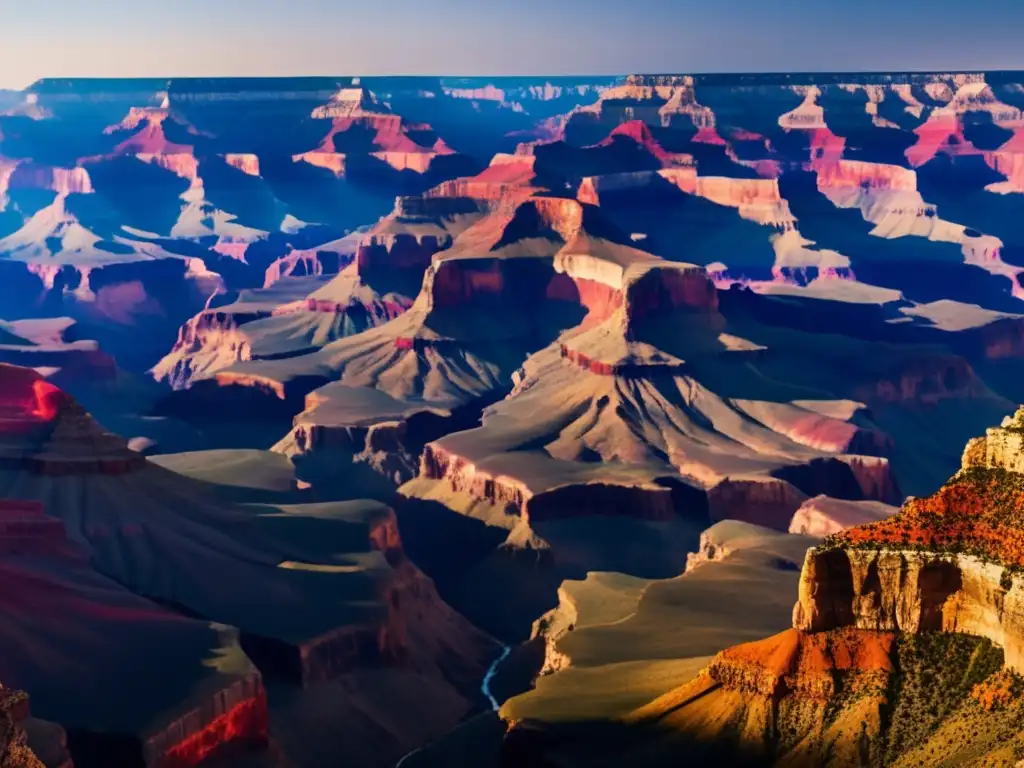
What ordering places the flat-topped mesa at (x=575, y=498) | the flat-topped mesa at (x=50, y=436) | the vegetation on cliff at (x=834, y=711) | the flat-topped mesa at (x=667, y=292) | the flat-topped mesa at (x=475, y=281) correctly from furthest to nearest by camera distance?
the flat-topped mesa at (x=475, y=281)
the flat-topped mesa at (x=667, y=292)
the flat-topped mesa at (x=575, y=498)
the flat-topped mesa at (x=50, y=436)
the vegetation on cliff at (x=834, y=711)

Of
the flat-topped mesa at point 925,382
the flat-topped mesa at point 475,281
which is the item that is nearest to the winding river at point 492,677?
the flat-topped mesa at point 925,382

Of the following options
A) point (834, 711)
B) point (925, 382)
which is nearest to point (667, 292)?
point (925, 382)

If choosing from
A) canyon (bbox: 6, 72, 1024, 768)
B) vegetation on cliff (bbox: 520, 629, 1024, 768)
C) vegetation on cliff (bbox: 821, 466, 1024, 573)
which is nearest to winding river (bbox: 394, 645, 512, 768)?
canyon (bbox: 6, 72, 1024, 768)

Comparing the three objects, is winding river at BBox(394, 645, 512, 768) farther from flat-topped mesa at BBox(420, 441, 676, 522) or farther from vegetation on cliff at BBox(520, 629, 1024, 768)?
vegetation on cliff at BBox(520, 629, 1024, 768)

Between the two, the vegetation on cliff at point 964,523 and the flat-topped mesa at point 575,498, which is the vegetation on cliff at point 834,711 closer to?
the vegetation on cliff at point 964,523

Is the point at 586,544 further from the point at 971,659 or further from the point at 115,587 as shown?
the point at 971,659

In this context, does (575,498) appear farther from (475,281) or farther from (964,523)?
(964,523)
